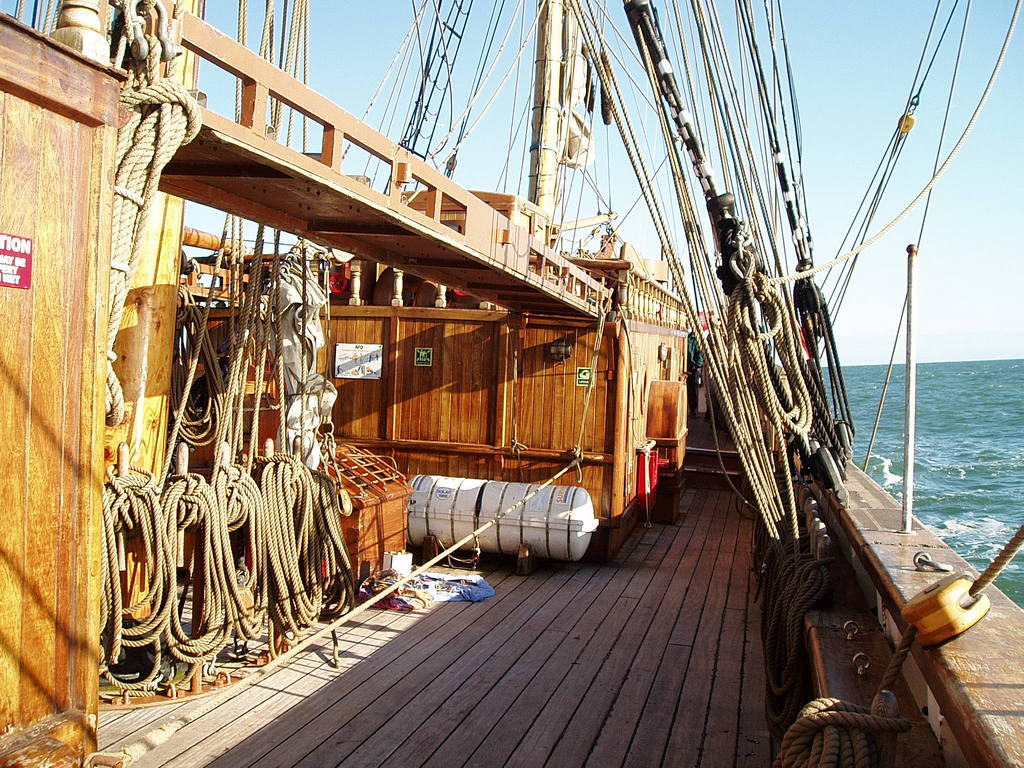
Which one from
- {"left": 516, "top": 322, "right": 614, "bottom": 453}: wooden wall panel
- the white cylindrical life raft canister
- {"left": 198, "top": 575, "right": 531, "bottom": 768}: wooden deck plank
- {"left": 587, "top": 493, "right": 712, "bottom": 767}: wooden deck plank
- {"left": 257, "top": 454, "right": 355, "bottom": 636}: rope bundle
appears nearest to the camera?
{"left": 198, "top": 575, "right": 531, "bottom": 768}: wooden deck plank

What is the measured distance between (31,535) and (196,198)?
2.18m

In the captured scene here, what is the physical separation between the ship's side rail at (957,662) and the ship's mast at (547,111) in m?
10.6

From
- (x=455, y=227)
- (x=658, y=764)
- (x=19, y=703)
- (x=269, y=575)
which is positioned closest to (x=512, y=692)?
(x=658, y=764)

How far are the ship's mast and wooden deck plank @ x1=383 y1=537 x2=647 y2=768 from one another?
872cm

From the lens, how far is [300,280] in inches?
256

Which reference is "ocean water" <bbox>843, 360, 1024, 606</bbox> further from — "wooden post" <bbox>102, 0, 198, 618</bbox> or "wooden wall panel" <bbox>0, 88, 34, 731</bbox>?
"wooden wall panel" <bbox>0, 88, 34, 731</bbox>

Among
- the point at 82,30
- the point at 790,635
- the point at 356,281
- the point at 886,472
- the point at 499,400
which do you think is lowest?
the point at 886,472

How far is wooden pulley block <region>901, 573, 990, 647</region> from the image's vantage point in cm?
231

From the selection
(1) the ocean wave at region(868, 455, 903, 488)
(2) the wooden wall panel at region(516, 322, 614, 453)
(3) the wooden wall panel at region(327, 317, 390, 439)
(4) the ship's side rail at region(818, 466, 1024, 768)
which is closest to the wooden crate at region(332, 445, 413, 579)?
(3) the wooden wall panel at region(327, 317, 390, 439)

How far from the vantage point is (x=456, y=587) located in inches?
285

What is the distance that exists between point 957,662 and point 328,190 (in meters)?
3.03

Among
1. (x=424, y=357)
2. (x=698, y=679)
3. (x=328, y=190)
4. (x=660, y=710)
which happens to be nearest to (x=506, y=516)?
(x=424, y=357)

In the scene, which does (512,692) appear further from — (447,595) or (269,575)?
(447,595)

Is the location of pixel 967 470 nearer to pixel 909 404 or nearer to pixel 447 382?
pixel 447 382
